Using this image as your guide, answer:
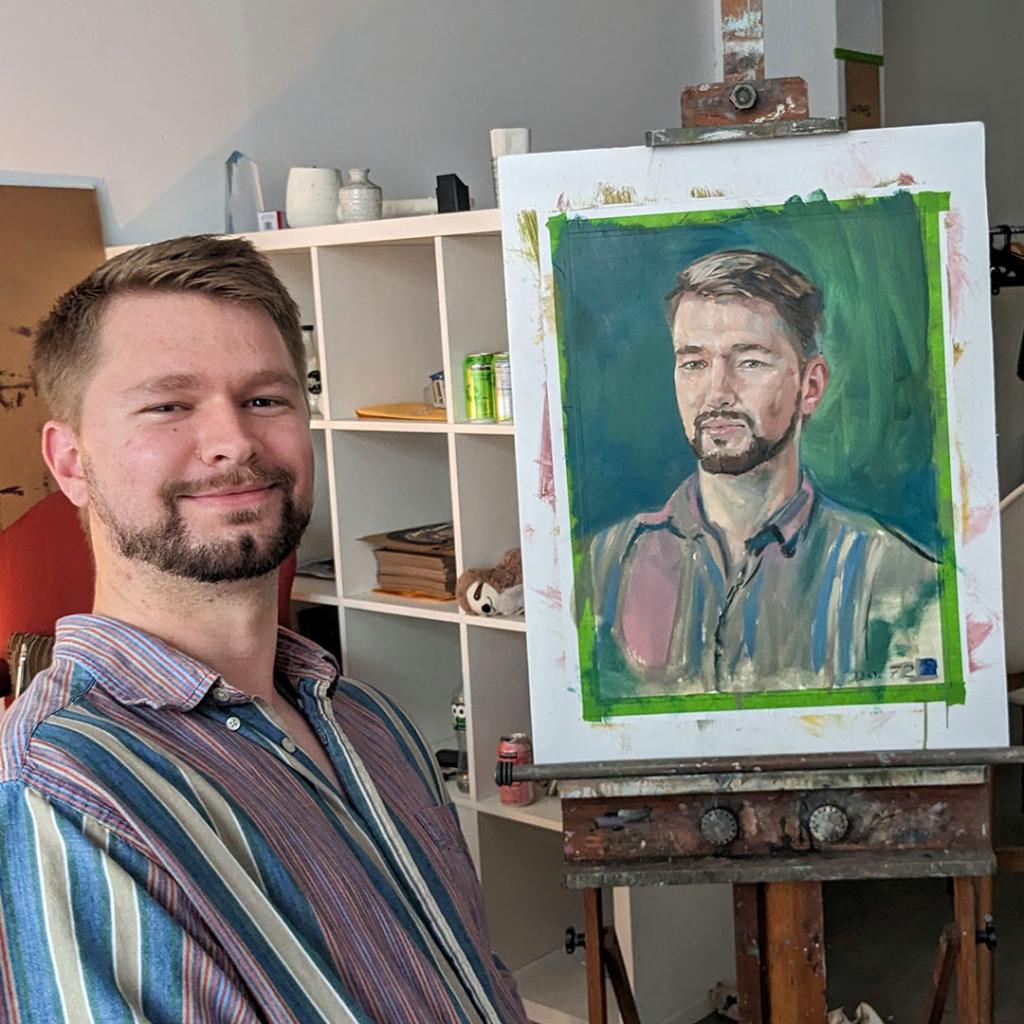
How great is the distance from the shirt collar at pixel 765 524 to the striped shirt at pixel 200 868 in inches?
23.5

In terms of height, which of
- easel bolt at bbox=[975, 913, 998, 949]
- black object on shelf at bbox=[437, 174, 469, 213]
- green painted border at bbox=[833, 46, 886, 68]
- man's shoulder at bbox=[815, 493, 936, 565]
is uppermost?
green painted border at bbox=[833, 46, 886, 68]

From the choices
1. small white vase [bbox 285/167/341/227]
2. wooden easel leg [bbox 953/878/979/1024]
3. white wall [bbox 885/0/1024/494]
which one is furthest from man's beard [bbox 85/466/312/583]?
white wall [bbox 885/0/1024/494]

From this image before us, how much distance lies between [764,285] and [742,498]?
10.8 inches

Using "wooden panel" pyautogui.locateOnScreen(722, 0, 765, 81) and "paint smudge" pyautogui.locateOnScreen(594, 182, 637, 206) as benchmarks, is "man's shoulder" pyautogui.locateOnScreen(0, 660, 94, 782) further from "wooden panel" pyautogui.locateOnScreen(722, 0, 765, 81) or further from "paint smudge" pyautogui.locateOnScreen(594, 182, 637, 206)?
"wooden panel" pyautogui.locateOnScreen(722, 0, 765, 81)

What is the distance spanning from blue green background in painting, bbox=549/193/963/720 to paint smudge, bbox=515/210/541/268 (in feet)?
0.07

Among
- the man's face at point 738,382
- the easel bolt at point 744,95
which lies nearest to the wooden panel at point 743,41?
the easel bolt at point 744,95

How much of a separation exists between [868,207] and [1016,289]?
12.3ft

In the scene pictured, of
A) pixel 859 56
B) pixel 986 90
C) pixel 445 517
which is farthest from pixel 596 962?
pixel 986 90

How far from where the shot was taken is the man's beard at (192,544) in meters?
1.20

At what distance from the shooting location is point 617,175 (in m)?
1.72

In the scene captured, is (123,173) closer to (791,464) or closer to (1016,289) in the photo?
(791,464)

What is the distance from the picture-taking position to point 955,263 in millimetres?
1683

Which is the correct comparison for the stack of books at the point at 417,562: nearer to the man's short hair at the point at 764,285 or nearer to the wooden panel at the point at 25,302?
the wooden panel at the point at 25,302

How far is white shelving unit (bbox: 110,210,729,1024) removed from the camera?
100 inches
